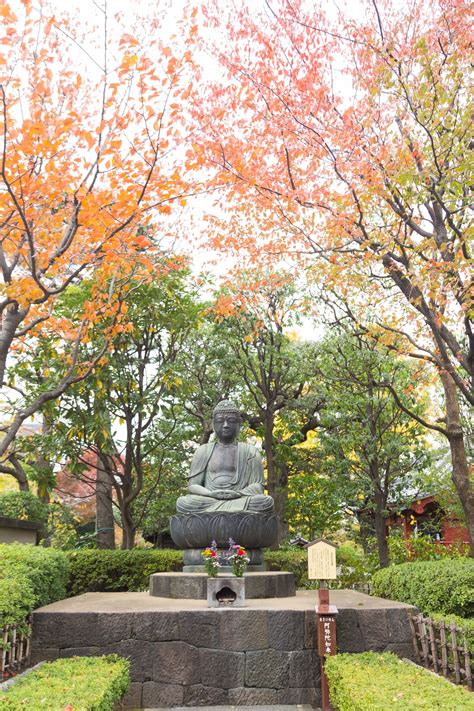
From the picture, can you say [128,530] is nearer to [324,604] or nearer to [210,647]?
[210,647]

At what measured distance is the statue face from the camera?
9.89m

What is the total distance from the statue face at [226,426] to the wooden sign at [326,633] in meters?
4.13

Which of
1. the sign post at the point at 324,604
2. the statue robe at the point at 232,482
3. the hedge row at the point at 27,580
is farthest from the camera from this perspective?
the statue robe at the point at 232,482

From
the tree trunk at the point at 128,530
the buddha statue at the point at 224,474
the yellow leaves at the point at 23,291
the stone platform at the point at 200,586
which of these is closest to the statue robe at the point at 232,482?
the buddha statue at the point at 224,474

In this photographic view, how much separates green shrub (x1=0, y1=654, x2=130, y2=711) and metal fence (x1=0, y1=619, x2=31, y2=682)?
0.35 metres

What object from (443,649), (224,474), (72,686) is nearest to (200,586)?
(224,474)

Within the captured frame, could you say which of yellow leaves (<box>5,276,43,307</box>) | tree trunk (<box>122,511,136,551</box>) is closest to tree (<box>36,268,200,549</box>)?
tree trunk (<box>122,511,136,551</box>)

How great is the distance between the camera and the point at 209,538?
853 centimetres

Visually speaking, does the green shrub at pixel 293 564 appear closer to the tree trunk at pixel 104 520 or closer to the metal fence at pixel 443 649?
the tree trunk at pixel 104 520

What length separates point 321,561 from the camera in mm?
6203

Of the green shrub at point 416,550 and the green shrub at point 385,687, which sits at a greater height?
the green shrub at point 416,550

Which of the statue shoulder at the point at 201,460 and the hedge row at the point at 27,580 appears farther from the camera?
the statue shoulder at the point at 201,460

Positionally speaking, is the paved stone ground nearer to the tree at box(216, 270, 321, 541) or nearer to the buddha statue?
the buddha statue

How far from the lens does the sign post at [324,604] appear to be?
6.03 metres
